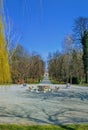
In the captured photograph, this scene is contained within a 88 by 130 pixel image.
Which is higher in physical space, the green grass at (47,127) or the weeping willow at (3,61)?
the weeping willow at (3,61)

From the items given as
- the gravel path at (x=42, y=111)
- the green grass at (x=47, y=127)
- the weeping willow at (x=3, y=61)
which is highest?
the weeping willow at (x=3, y=61)

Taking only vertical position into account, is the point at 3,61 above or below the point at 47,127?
above

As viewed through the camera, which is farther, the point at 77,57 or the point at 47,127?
the point at 77,57

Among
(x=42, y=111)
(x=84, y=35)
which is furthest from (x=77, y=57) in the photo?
(x=42, y=111)

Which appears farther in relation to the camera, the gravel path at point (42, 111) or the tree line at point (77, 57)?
the tree line at point (77, 57)

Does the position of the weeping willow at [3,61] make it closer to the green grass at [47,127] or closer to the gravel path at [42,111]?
the gravel path at [42,111]

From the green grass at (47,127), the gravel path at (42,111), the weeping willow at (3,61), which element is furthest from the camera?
the gravel path at (42,111)

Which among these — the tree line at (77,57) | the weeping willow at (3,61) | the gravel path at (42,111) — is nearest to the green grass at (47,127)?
the gravel path at (42,111)

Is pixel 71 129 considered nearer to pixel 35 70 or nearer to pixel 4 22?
pixel 4 22

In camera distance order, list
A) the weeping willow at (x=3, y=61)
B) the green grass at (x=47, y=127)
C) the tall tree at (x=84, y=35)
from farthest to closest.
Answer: the tall tree at (x=84, y=35), the green grass at (x=47, y=127), the weeping willow at (x=3, y=61)

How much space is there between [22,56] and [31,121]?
43647mm

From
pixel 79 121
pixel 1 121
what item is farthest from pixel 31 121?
pixel 79 121

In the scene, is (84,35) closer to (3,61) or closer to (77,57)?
Result: (77,57)

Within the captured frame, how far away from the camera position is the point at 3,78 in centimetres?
311
